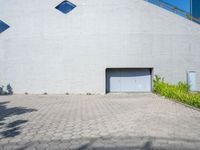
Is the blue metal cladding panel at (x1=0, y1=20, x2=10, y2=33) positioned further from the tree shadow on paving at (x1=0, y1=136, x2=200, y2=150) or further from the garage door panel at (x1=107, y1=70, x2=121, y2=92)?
the tree shadow on paving at (x1=0, y1=136, x2=200, y2=150)

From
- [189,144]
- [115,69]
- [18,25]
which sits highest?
[18,25]

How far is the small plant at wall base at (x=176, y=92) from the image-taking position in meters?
12.4

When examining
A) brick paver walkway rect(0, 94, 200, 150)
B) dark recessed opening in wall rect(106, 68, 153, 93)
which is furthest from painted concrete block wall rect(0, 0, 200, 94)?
brick paver walkway rect(0, 94, 200, 150)

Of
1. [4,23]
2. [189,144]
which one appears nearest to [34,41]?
[4,23]

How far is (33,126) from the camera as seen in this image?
8320 millimetres

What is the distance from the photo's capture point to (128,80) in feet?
71.2

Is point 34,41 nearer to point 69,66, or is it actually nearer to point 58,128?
point 69,66

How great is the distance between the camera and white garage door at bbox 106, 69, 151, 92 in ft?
70.6

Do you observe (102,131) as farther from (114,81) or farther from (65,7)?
(65,7)

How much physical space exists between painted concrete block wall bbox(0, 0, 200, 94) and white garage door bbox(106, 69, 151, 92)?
1.04m

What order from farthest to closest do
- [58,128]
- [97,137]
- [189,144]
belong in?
[58,128], [97,137], [189,144]

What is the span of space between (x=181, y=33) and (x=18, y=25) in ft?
46.0

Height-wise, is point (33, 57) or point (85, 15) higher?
point (85, 15)

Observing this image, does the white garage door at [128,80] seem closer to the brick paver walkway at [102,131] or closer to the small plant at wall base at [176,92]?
the small plant at wall base at [176,92]
